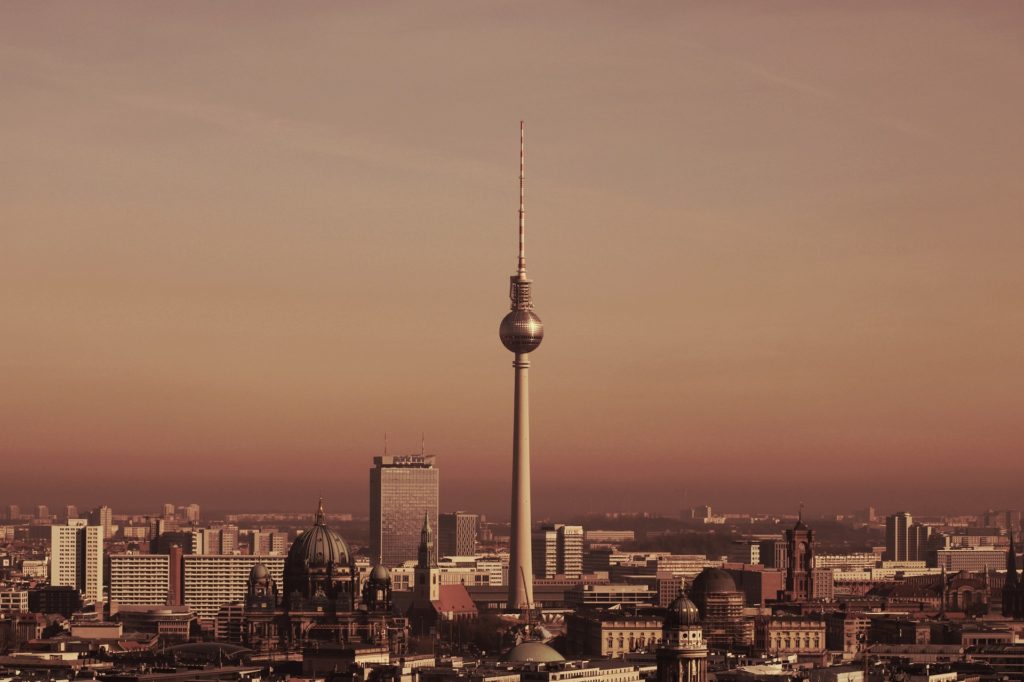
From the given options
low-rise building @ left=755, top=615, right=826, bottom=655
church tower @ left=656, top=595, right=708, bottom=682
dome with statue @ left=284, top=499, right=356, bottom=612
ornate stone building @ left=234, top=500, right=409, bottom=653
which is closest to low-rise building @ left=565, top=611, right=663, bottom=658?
low-rise building @ left=755, top=615, right=826, bottom=655

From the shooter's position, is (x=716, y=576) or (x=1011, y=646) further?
(x=716, y=576)

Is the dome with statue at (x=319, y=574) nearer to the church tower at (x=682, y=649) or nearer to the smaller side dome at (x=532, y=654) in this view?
the smaller side dome at (x=532, y=654)

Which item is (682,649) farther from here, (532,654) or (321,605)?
(321,605)

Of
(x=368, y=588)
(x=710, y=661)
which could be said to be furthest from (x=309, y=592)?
(x=710, y=661)

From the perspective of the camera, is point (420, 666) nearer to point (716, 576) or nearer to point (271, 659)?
point (271, 659)

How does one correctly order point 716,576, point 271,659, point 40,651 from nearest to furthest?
point 271,659 → point 40,651 → point 716,576

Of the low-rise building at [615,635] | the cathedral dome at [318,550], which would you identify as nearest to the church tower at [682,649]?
the low-rise building at [615,635]
